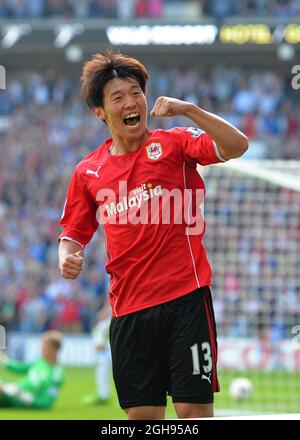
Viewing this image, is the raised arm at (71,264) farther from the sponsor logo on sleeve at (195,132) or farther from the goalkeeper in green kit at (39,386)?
the goalkeeper in green kit at (39,386)

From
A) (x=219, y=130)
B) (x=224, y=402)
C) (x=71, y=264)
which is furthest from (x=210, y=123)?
(x=224, y=402)

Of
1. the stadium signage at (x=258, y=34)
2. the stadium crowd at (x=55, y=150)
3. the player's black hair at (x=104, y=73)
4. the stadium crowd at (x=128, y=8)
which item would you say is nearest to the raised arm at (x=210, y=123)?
the player's black hair at (x=104, y=73)

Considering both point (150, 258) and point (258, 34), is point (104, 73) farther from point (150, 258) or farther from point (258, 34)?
point (258, 34)

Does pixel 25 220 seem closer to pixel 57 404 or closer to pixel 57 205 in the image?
pixel 57 205

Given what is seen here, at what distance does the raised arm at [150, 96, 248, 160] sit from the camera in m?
4.61

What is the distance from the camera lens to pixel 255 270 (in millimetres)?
13531

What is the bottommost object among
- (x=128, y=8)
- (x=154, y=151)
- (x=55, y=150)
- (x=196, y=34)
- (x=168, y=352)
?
(x=168, y=352)

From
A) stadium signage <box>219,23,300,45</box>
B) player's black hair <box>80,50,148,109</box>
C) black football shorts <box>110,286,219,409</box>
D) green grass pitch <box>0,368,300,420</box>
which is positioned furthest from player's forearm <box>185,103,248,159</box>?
stadium signage <box>219,23,300,45</box>

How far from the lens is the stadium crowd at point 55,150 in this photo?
20438 mm

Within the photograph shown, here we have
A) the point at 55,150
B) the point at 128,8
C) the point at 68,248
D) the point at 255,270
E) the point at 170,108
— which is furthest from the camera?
the point at 128,8

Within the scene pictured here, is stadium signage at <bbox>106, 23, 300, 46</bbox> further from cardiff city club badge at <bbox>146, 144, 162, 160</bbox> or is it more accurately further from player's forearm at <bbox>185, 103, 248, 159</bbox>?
player's forearm at <bbox>185, 103, 248, 159</bbox>

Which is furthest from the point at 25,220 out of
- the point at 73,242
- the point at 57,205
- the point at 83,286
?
the point at 73,242

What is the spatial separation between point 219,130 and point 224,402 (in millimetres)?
8401

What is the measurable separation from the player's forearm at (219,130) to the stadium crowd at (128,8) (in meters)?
20.4
